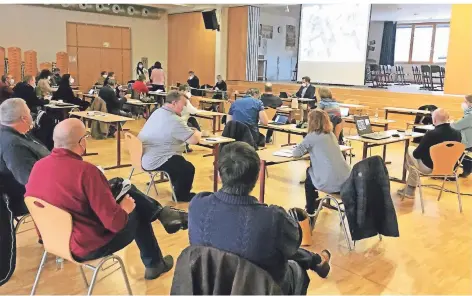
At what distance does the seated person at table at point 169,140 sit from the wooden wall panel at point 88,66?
35.4 ft

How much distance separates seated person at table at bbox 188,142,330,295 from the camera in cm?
163

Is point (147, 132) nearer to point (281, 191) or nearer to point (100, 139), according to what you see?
point (281, 191)

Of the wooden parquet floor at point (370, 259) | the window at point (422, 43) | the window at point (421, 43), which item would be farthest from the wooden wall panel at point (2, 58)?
the window at point (422, 43)

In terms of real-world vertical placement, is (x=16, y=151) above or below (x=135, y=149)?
above

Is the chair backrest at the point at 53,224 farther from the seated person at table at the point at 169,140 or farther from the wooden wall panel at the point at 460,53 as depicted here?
the wooden wall panel at the point at 460,53

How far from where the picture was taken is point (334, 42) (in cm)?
1218

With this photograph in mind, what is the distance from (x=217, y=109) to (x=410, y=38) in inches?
431

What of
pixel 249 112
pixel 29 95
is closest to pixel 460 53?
pixel 249 112

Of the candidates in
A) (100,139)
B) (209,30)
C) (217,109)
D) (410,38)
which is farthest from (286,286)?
(410,38)

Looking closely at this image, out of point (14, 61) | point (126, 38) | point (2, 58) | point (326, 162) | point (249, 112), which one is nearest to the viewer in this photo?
point (326, 162)

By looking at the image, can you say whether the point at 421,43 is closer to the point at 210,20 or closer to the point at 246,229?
the point at 210,20

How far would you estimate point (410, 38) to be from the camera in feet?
58.2

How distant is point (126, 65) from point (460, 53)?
33.4 ft

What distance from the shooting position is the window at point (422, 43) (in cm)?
1717
